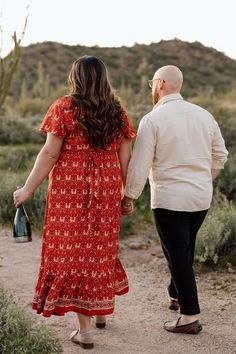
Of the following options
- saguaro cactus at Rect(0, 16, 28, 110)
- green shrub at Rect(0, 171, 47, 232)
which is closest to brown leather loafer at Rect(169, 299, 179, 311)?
green shrub at Rect(0, 171, 47, 232)

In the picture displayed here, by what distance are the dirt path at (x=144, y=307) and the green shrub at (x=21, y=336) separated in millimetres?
472

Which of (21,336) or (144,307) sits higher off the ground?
(21,336)

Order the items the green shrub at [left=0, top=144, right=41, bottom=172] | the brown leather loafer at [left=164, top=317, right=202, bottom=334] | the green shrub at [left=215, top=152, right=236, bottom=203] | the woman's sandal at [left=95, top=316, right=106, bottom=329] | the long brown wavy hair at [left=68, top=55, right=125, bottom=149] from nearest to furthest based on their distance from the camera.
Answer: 1. the long brown wavy hair at [left=68, top=55, right=125, bottom=149]
2. the brown leather loafer at [left=164, top=317, right=202, bottom=334]
3. the woman's sandal at [left=95, top=316, right=106, bottom=329]
4. the green shrub at [left=215, top=152, right=236, bottom=203]
5. the green shrub at [left=0, top=144, right=41, bottom=172]

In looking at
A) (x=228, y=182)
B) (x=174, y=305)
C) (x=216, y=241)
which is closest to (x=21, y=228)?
(x=174, y=305)

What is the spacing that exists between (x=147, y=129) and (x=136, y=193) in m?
0.43

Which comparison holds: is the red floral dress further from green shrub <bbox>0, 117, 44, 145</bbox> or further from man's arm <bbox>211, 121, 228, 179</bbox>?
green shrub <bbox>0, 117, 44, 145</bbox>

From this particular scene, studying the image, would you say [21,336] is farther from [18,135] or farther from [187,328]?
[18,135]

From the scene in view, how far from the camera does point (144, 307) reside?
574 centimetres

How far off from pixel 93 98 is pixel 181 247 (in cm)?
119

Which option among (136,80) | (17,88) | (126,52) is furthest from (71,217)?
(126,52)

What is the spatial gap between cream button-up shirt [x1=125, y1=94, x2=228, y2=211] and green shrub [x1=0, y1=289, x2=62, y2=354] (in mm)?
1101

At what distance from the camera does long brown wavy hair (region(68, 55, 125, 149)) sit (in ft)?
14.6

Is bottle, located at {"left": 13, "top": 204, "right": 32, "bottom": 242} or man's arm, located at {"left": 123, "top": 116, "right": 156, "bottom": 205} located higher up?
man's arm, located at {"left": 123, "top": 116, "right": 156, "bottom": 205}

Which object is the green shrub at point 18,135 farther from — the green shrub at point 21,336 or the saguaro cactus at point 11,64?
the green shrub at point 21,336
